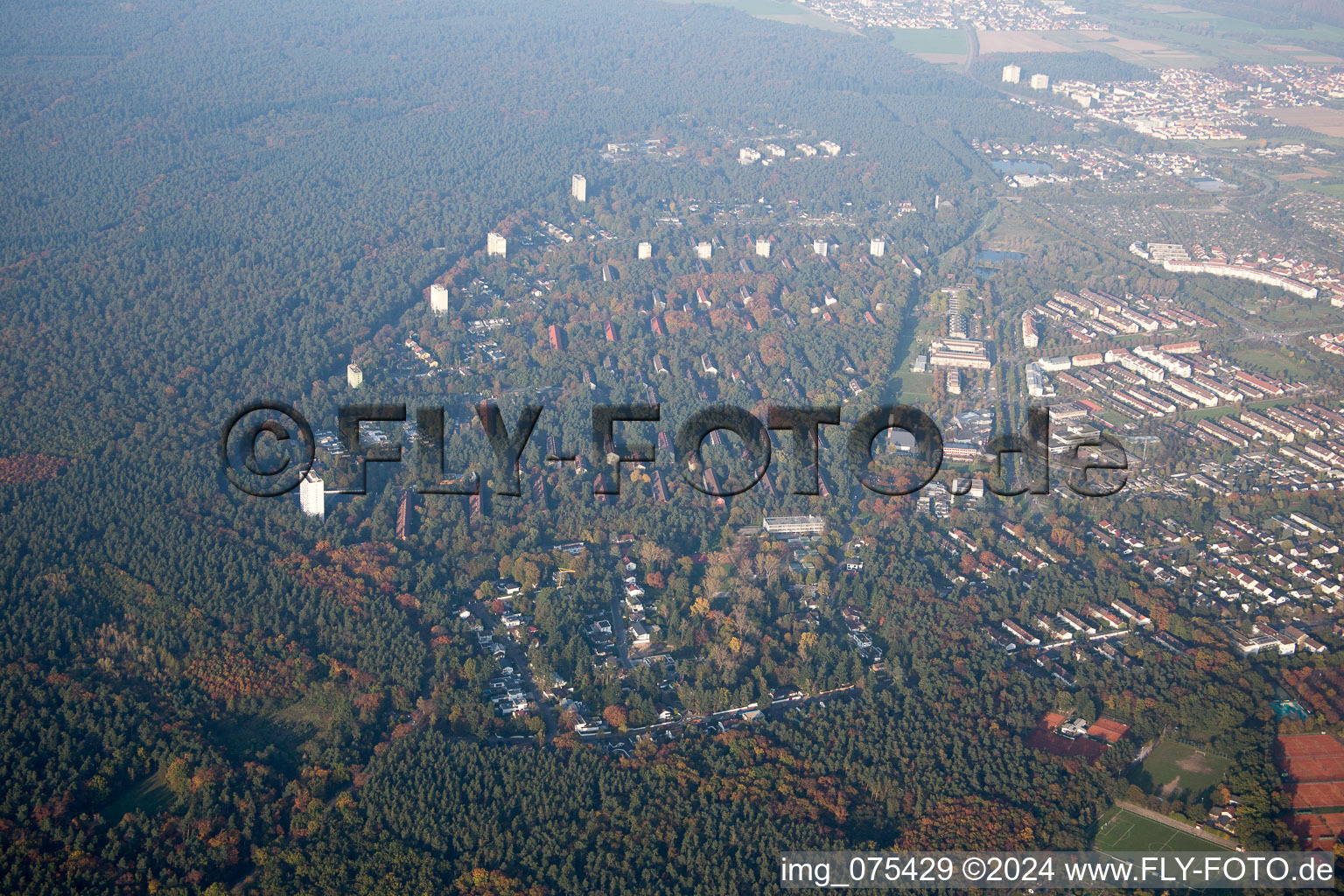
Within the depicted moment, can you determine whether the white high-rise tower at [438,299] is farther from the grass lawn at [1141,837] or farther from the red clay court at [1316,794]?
the red clay court at [1316,794]

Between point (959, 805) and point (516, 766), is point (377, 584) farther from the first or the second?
point (959, 805)

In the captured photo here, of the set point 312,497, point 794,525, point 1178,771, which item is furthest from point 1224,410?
point 312,497

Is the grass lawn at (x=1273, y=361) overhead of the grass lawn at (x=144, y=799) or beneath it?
overhead

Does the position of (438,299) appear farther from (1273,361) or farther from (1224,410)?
(1273,361)

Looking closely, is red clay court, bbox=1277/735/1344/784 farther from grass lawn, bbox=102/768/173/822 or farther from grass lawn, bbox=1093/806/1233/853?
grass lawn, bbox=102/768/173/822

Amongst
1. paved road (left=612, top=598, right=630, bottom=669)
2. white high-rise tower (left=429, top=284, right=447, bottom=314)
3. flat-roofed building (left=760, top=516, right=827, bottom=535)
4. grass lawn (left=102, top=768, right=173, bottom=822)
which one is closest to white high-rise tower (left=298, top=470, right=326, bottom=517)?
paved road (left=612, top=598, right=630, bottom=669)

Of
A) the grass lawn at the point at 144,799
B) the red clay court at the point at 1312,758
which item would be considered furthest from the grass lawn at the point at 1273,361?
the grass lawn at the point at 144,799
